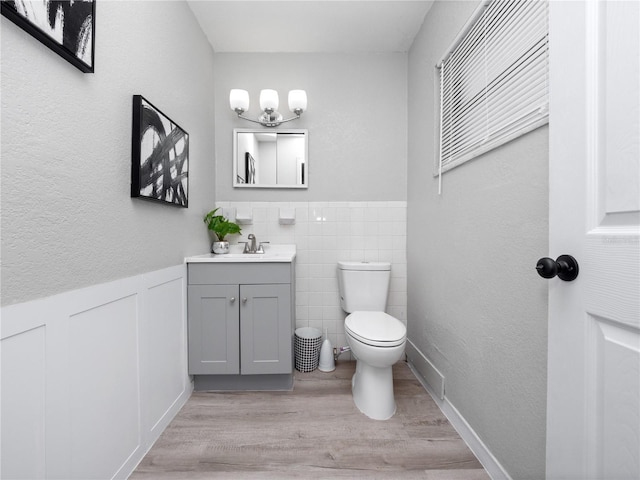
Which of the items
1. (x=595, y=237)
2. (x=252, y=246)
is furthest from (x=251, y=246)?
(x=595, y=237)

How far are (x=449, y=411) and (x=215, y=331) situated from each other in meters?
1.36

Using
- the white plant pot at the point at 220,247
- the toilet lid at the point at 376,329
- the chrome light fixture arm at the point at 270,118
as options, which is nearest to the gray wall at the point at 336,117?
the chrome light fixture arm at the point at 270,118

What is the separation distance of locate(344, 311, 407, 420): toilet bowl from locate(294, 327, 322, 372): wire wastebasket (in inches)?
17.4

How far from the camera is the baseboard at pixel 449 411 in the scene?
107 cm

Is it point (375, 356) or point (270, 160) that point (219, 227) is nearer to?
point (270, 160)

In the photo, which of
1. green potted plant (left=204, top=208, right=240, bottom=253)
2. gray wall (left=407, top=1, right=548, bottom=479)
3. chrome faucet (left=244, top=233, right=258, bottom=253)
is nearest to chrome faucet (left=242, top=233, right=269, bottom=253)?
chrome faucet (left=244, top=233, right=258, bottom=253)

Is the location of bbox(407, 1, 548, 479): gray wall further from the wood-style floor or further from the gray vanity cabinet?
the gray vanity cabinet

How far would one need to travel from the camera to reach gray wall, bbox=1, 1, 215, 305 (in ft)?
2.19

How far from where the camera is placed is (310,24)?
1.80 meters

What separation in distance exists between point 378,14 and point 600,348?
2.06m

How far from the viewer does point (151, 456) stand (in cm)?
117

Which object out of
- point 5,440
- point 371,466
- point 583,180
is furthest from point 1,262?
point 371,466

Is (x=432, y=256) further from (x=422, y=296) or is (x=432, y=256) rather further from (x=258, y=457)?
(x=258, y=457)

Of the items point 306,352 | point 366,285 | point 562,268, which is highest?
point 562,268
